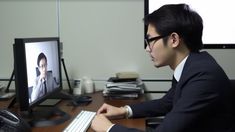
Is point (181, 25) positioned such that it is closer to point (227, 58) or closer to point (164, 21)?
point (164, 21)

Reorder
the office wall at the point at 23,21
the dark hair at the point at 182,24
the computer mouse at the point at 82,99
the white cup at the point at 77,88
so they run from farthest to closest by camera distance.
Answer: the office wall at the point at 23,21, the white cup at the point at 77,88, the computer mouse at the point at 82,99, the dark hair at the point at 182,24

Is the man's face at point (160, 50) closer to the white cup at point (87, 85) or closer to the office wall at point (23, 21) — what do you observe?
the white cup at point (87, 85)

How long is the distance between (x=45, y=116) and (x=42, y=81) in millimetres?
201

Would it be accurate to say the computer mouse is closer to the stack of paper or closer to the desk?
the desk

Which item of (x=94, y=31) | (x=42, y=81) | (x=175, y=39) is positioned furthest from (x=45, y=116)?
(x=94, y=31)

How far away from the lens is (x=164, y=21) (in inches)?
54.4

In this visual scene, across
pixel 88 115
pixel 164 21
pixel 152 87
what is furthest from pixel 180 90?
pixel 152 87

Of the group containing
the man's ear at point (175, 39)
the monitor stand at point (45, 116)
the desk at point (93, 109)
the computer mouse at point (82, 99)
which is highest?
the man's ear at point (175, 39)

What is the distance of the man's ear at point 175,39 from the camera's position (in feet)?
4.47

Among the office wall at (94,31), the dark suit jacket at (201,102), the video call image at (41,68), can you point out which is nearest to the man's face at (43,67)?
the video call image at (41,68)

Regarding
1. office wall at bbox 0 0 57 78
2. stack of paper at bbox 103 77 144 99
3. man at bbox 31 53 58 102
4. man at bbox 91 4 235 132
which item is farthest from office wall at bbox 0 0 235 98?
man at bbox 91 4 235 132

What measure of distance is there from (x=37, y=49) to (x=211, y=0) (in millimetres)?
1477

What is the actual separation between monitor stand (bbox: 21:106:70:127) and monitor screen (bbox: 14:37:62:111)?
0.09 meters

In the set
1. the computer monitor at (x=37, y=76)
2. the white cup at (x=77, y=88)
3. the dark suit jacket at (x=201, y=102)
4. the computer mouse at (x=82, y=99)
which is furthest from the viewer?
the white cup at (x=77, y=88)
